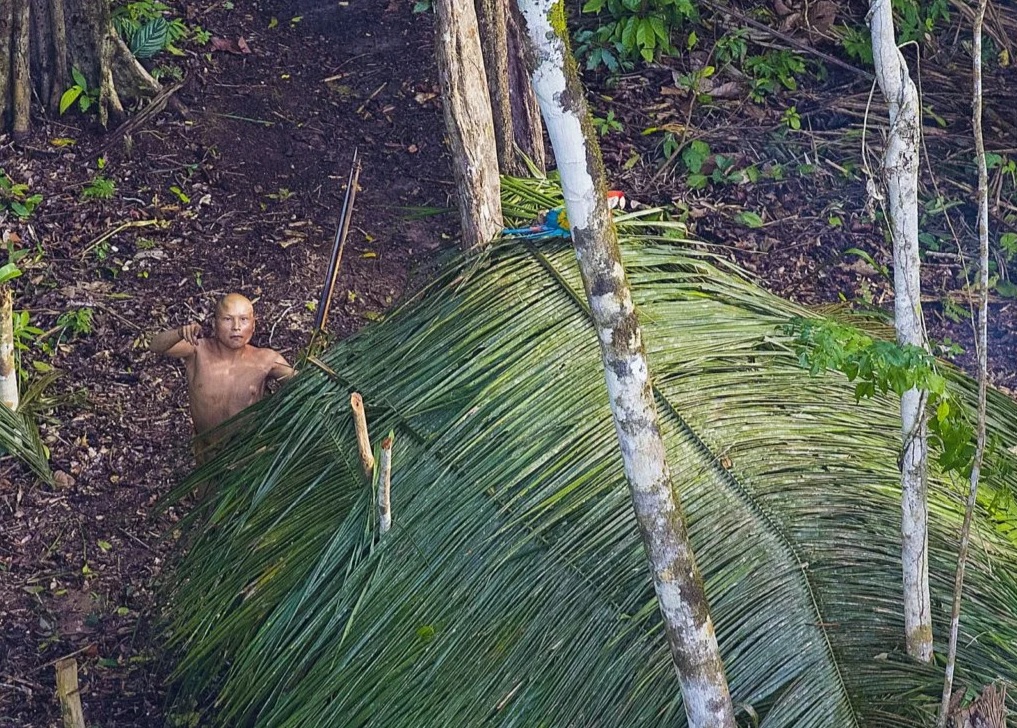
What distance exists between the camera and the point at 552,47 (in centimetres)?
216

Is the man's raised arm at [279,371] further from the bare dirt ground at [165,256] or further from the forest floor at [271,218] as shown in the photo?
the forest floor at [271,218]

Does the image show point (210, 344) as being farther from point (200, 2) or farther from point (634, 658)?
point (200, 2)

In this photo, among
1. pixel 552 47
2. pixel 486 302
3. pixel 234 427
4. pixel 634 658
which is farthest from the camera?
pixel 234 427

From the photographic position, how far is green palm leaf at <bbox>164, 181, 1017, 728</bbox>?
287cm

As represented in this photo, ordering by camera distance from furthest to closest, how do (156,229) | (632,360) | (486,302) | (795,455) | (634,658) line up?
(156,229), (486,302), (795,455), (634,658), (632,360)

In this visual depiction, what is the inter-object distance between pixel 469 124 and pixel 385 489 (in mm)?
1352

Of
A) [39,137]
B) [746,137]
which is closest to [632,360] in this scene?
[746,137]

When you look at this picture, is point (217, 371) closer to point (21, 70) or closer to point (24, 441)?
point (24, 441)

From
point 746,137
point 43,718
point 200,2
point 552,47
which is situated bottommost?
point 43,718

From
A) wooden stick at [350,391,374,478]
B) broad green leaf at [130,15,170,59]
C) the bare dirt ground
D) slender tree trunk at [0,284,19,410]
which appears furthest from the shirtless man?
broad green leaf at [130,15,170,59]

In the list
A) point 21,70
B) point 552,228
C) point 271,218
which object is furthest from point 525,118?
point 21,70

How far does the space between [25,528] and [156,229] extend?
181 centimetres

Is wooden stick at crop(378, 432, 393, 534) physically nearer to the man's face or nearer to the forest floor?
the man's face

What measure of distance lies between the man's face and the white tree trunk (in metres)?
2.21
